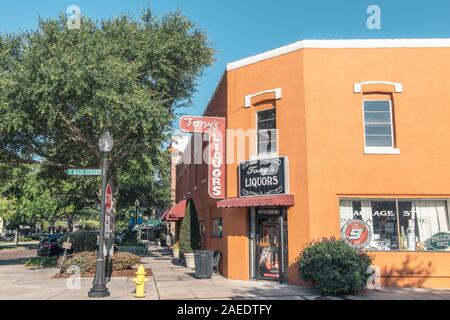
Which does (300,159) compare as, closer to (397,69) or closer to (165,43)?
(397,69)

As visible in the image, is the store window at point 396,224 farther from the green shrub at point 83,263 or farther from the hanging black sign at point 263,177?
the green shrub at point 83,263

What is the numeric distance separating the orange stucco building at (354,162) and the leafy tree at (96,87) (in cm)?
516

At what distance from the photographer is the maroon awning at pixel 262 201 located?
43.7 ft

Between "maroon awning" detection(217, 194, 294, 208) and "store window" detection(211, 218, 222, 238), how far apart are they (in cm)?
324

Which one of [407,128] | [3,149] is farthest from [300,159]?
[3,149]

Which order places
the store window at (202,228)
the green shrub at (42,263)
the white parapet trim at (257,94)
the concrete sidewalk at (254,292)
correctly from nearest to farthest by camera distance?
1. the concrete sidewalk at (254,292)
2. the white parapet trim at (257,94)
3. the store window at (202,228)
4. the green shrub at (42,263)

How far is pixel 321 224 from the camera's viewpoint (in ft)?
43.1

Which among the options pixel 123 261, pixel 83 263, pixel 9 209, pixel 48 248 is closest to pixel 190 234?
pixel 123 261

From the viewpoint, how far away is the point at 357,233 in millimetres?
13180

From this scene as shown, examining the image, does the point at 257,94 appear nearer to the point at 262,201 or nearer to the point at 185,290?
the point at 262,201

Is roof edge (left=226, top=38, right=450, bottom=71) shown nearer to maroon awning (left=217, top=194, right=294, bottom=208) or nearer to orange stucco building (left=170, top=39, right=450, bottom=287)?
orange stucco building (left=170, top=39, right=450, bottom=287)

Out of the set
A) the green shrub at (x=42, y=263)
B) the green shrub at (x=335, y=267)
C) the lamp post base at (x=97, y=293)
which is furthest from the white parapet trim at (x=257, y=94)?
the green shrub at (x=42, y=263)

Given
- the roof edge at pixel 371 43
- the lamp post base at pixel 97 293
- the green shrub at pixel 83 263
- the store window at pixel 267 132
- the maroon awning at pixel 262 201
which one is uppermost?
the roof edge at pixel 371 43
